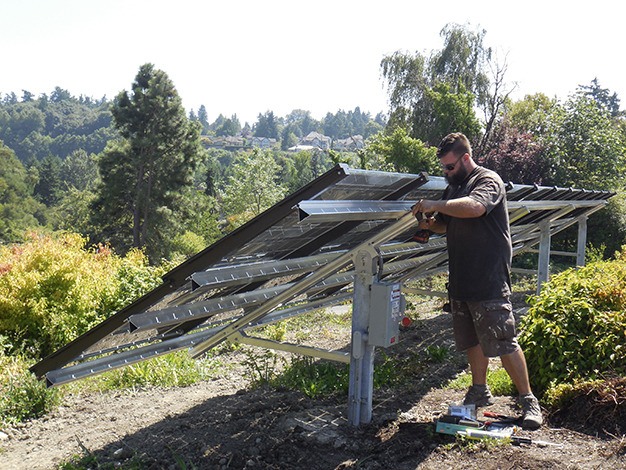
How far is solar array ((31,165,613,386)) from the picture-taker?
357 cm

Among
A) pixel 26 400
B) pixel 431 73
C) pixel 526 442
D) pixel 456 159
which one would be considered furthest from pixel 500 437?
pixel 431 73

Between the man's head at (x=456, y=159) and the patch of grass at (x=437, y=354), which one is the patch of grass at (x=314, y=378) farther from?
the man's head at (x=456, y=159)

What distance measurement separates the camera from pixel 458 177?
4555mm

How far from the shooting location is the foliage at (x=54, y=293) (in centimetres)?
884

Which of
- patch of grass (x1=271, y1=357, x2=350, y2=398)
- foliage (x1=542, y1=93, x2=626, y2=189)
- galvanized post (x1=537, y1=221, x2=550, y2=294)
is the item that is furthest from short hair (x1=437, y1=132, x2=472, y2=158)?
foliage (x1=542, y1=93, x2=626, y2=189)

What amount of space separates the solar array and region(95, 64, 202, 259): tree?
36.0 m

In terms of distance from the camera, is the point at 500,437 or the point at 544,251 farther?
the point at 544,251

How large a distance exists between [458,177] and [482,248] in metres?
0.58

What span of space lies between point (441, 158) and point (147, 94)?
38.5 metres

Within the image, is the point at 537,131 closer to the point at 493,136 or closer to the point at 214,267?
the point at 493,136

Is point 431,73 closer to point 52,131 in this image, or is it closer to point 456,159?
point 456,159

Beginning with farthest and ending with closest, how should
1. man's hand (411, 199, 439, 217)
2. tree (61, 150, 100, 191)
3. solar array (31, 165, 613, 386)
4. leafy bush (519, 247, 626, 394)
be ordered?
tree (61, 150, 100, 191) < leafy bush (519, 247, 626, 394) < man's hand (411, 199, 439, 217) < solar array (31, 165, 613, 386)

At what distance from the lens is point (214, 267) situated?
13.4 feet

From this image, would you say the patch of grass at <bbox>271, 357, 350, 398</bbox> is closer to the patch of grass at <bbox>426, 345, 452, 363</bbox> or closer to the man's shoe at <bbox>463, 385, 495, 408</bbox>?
the patch of grass at <bbox>426, 345, 452, 363</bbox>
